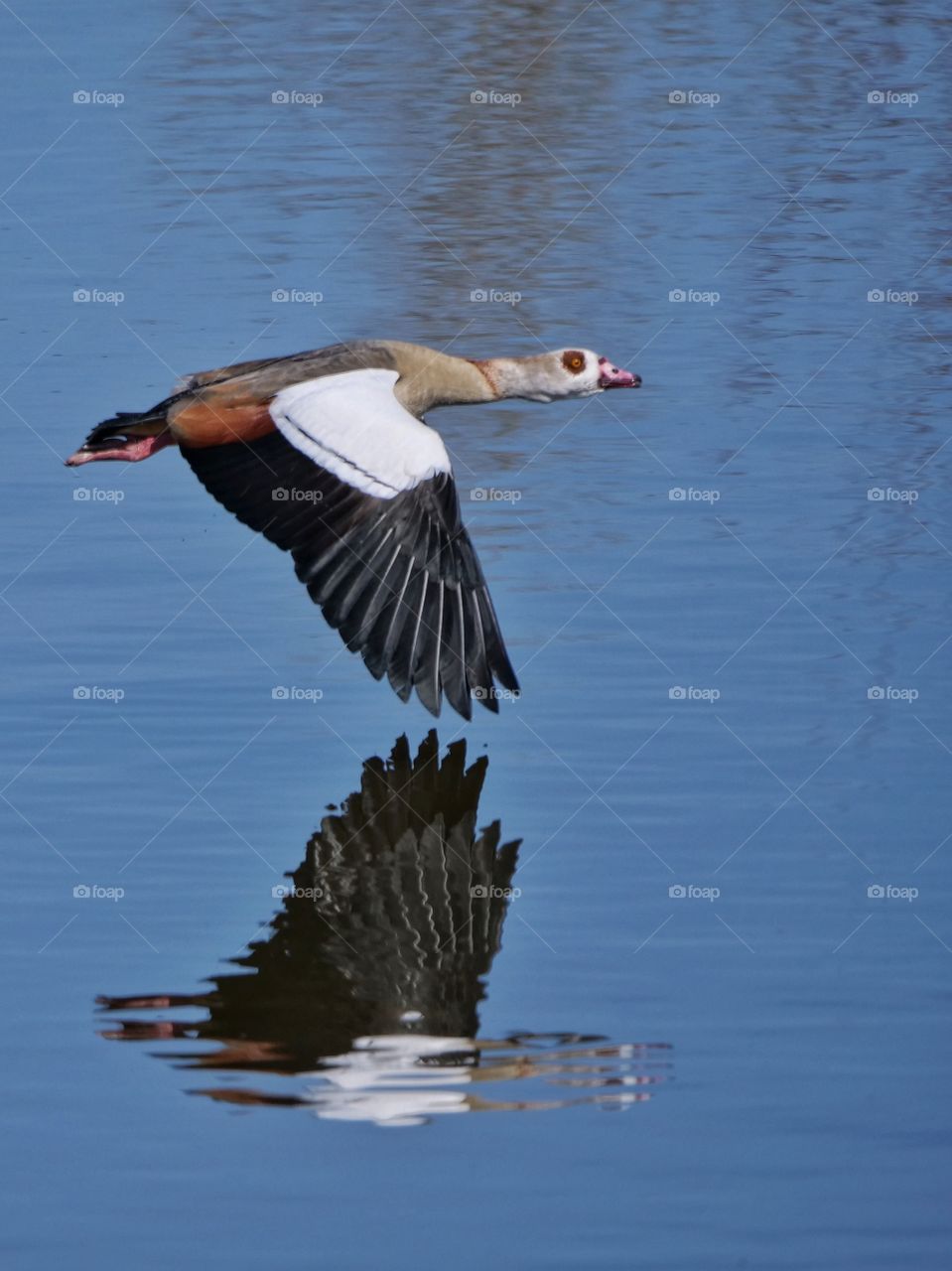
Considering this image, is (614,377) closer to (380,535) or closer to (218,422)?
(218,422)

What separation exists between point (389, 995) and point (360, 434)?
112 inches

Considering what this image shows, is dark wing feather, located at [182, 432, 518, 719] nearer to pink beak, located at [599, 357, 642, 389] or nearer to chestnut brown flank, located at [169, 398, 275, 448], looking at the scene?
chestnut brown flank, located at [169, 398, 275, 448]

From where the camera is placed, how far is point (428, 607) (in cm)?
838

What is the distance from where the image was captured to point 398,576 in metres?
8.46

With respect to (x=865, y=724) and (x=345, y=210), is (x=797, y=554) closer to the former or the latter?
(x=865, y=724)

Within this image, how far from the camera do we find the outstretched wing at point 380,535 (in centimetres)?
828

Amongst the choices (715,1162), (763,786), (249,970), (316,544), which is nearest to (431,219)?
(316,544)

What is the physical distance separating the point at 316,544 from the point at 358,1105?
3022 millimetres

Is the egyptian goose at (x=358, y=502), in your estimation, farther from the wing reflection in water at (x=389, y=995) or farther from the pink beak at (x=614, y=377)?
the pink beak at (x=614, y=377)

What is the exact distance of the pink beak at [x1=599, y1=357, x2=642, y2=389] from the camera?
1096cm

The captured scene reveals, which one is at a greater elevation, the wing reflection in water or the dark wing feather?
the dark wing feather

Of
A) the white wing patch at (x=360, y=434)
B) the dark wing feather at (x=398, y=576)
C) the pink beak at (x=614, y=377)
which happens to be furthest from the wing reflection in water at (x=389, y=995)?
the pink beak at (x=614, y=377)

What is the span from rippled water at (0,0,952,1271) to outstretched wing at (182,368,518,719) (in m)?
0.36

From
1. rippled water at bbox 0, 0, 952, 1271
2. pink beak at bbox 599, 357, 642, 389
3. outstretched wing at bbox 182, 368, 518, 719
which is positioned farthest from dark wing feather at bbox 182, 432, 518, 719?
pink beak at bbox 599, 357, 642, 389
